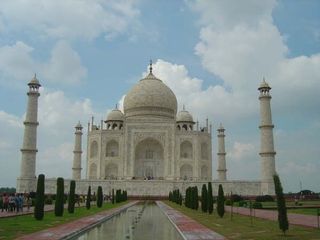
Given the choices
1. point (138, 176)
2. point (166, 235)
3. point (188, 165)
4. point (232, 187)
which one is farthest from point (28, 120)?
point (166, 235)

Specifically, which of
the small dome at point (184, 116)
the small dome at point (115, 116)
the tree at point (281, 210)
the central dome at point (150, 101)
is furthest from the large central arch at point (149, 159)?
the tree at point (281, 210)

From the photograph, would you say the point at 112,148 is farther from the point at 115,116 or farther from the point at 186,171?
the point at 186,171

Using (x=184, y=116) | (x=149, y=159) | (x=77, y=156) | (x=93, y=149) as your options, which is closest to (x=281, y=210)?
(x=149, y=159)

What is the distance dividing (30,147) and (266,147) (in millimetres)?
17299

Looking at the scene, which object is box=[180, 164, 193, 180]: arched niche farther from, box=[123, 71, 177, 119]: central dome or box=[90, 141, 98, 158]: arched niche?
box=[90, 141, 98, 158]: arched niche

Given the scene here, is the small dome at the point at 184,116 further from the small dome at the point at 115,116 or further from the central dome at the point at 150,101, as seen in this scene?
the small dome at the point at 115,116

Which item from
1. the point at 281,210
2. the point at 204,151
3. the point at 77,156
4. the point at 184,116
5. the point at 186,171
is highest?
the point at 184,116

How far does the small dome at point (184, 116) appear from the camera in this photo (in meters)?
41.5

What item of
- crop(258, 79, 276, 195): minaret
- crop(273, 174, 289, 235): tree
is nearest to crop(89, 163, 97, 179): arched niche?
crop(258, 79, 276, 195): minaret

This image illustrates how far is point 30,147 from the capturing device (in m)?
32.7

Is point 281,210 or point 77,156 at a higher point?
point 77,156

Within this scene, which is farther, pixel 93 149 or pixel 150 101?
pixel 150 101

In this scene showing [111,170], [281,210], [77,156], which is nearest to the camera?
[281,210]

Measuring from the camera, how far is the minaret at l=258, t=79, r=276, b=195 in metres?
31.9
